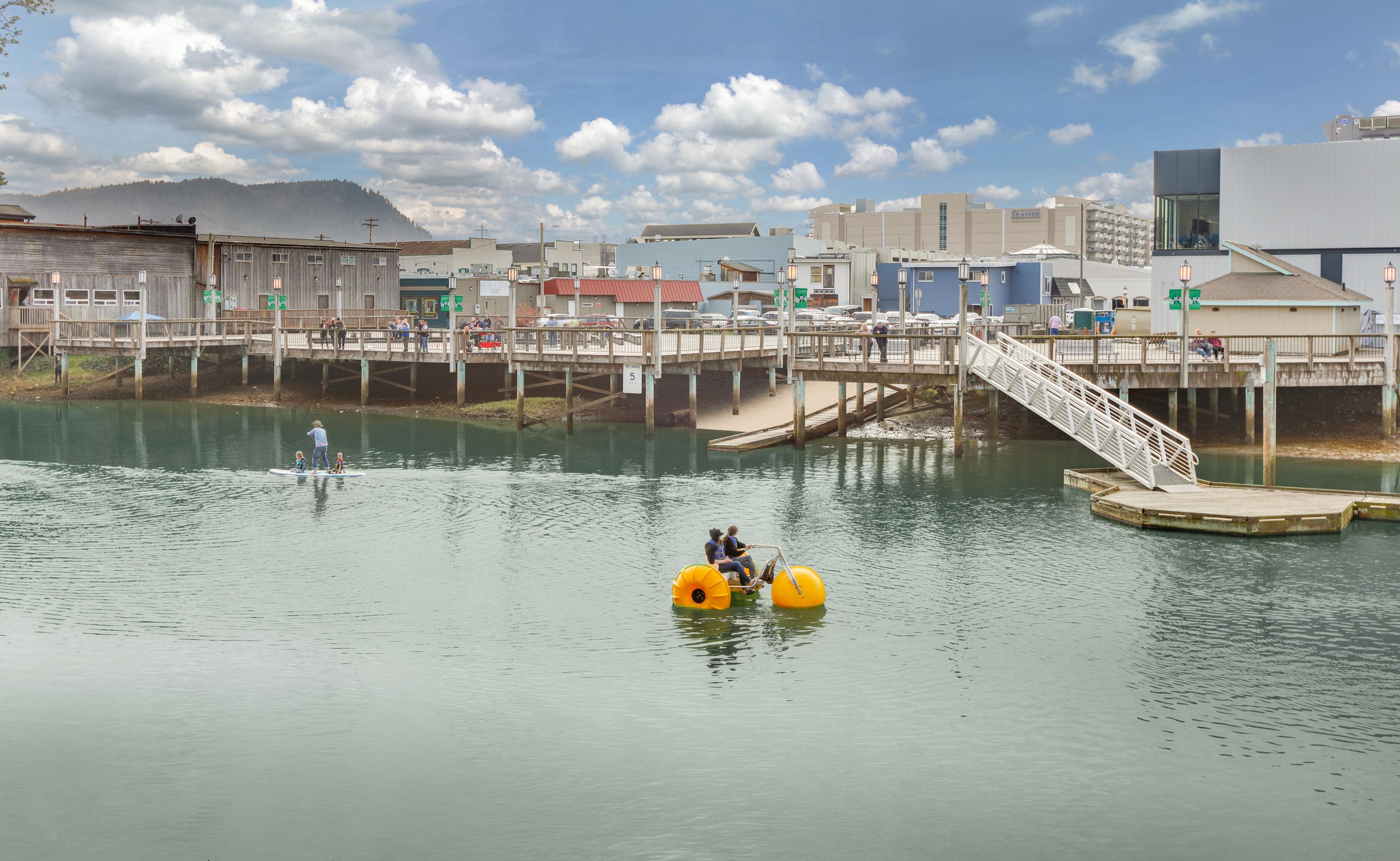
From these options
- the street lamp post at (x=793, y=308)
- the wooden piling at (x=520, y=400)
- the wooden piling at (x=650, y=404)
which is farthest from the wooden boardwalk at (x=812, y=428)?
the wooden piling at (x=520, y=400)

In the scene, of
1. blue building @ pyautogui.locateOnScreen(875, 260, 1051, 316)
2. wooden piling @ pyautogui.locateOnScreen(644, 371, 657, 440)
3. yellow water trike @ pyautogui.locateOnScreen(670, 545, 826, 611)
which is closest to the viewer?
yellow water trike @ pyautogui.locateOnScreen(670, 545, 826, 611)

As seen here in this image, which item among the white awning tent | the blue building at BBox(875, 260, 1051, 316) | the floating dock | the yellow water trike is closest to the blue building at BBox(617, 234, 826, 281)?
the blue building at BBox(875, 260, 1051, 316)

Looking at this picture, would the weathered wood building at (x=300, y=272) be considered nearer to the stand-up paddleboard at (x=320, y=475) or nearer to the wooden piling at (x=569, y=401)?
the wooden piling at (x=569, y=401)

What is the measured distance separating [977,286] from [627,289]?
2839 cm

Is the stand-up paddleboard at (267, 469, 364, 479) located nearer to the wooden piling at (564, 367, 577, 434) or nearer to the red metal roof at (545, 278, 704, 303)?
the wooden piling at (564, 367, 577, 434)

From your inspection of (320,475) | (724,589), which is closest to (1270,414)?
(724,589)

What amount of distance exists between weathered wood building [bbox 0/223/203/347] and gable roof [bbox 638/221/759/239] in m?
70.4

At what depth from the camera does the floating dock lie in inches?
1219

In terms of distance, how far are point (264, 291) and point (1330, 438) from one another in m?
62.4

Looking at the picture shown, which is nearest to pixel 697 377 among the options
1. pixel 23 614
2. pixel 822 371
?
pixel 822 371

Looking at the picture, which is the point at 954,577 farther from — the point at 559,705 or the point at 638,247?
the point at 638,247

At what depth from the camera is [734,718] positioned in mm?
18312

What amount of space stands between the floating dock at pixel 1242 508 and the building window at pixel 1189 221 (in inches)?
987

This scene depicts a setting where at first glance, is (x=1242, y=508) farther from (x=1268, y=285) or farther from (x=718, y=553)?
(x=1268, y=285)
